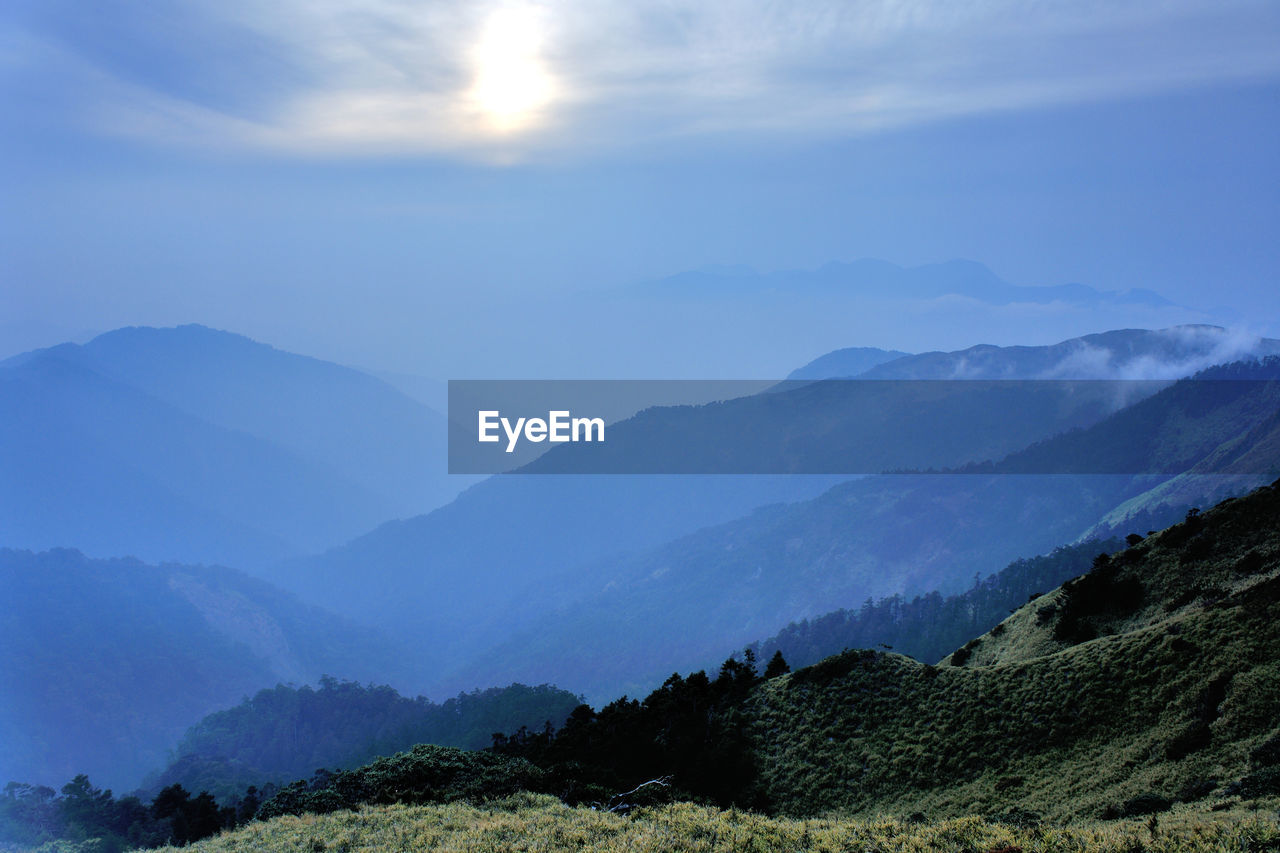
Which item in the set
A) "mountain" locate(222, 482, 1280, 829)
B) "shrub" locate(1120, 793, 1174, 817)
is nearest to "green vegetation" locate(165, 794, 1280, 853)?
"mountain" locate(222, 482, 1280, 829)

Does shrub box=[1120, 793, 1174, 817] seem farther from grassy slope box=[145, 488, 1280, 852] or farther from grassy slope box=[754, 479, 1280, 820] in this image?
grassy slope box=[145, 488, 1280, 852]

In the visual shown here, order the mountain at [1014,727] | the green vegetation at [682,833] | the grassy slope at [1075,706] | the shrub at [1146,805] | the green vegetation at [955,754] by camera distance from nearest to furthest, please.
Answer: the green vegetation at [682,833]
the green vegetation at [955,754]
the shrub at [1146,805]
the mountain at [1014,727]
the grassy slope at [1075,706]

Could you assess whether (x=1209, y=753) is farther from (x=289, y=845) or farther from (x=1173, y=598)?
(x=289, y=845)

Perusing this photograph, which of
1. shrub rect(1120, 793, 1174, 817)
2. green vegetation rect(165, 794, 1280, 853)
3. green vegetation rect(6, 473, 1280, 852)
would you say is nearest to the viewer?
green vegetation rect(165, 794, 1280, 853)

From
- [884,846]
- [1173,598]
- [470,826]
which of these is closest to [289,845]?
[470,826]

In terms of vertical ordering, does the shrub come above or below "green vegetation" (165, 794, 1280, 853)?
below

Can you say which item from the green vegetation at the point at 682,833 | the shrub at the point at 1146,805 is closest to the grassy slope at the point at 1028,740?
the green vegetation at the point at 682,833

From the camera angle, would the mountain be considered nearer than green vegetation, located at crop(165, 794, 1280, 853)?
No

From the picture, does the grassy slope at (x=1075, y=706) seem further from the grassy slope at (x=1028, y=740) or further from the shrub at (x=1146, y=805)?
the shrub at (x=1146, y=805)

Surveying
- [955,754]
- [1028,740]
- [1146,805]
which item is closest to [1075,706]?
[1028,740]

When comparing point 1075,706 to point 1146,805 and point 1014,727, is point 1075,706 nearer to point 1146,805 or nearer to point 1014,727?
point 1014,727
